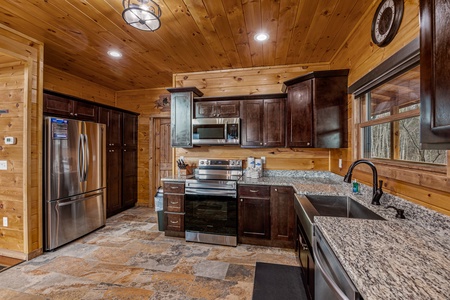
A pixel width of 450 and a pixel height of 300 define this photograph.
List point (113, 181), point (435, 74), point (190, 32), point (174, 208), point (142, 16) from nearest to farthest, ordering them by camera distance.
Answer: point (435, 74) < point (142, 16) < point (190, 32) < point (174, 208) < point (113, 181)

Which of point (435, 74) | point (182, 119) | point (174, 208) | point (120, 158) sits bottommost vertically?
point (174, 208)

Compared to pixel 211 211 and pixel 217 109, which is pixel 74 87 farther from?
pixel 211 211

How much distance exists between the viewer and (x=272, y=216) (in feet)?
9.53

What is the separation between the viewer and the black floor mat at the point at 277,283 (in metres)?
2.02

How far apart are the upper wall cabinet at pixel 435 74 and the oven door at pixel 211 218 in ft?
8.06

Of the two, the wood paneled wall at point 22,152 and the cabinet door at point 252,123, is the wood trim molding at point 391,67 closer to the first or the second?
the cabinet door at point 252,123

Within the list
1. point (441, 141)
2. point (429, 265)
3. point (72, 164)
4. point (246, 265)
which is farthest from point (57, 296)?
point (441, 141)

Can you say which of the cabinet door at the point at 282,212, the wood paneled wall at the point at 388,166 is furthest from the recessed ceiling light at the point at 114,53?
the wood paneled wall at the point at 388,166

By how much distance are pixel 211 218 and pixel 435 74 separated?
112 inches

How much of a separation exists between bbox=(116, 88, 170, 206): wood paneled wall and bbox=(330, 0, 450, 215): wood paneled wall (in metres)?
3.95

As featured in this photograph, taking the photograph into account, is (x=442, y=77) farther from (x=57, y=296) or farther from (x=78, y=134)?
(x=78, y=134)

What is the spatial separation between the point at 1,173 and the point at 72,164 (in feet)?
2.52

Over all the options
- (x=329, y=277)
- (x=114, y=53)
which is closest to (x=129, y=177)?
(x=114, y=53)

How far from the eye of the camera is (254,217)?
296cm
